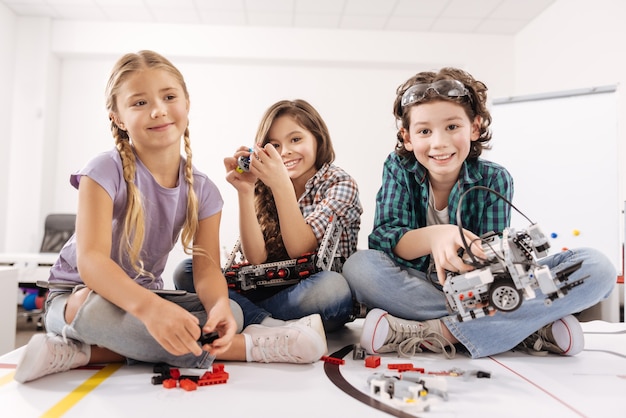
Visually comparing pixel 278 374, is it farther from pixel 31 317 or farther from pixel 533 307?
pixel 31 317

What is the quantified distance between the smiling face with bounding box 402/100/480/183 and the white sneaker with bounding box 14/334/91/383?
3.28 ft

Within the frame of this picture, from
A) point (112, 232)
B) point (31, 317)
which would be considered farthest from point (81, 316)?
point (31, 317)

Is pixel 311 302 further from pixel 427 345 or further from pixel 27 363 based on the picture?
pixel 27 363

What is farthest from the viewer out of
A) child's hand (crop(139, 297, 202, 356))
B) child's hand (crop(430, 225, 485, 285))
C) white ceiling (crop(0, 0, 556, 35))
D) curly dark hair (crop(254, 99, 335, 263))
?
white ceiling (crop(0, 0, 556, 35))

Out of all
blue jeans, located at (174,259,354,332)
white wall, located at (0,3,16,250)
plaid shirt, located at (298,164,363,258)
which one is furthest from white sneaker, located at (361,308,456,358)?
white wall, located at (0,3,16,250)

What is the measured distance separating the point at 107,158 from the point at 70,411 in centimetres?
58

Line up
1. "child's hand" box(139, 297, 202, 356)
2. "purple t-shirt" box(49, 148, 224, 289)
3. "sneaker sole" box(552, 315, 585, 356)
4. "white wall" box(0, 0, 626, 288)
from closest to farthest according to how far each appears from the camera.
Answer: "child's hand" box(139, 297, 202, 356), "purple t-shirt" box(49, 148, 224, 289), "sneaker sole" box(552, 315, 585, 356), "white wall" box(0, 0, 626, 288)

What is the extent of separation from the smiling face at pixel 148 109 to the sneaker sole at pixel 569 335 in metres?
1.12

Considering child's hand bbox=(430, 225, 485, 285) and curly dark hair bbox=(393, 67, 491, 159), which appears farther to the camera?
curly dark hair bbox=(393, 67, 491, 159)

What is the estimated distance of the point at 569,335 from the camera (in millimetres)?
1220

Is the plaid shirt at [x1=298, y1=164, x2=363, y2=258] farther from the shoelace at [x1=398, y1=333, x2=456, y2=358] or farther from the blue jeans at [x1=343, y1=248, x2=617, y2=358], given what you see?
the shoelace at [x1=398, y1=333, x2=456, y2=358]

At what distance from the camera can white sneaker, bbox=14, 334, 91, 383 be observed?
93cm

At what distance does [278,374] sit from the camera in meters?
1.03

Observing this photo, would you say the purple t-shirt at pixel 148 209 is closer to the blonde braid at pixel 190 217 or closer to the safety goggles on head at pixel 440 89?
the blonde braid at pixel 190 217
